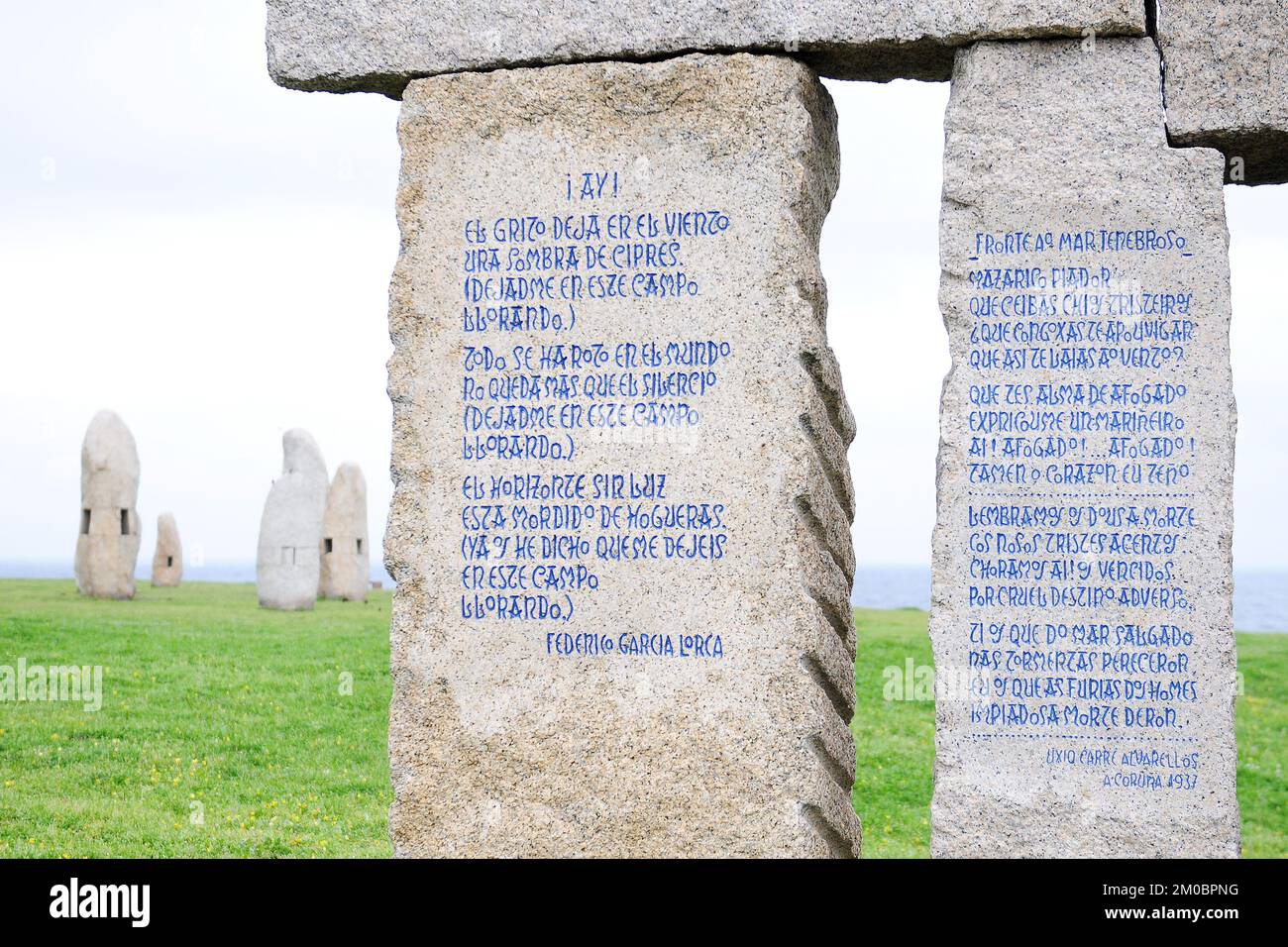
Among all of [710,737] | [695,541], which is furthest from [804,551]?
[710,737]

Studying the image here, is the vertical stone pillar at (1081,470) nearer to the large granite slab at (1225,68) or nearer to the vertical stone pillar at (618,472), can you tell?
the large granite slab at (1225,68)

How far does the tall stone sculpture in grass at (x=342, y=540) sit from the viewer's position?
19703mm

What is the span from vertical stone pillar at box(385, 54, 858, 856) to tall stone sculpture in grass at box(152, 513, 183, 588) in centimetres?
1763

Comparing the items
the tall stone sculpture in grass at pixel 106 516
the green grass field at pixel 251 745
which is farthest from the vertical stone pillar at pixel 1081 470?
the tall stone sculpture in grass at pixel 106 516

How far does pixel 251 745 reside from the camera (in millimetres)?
10312

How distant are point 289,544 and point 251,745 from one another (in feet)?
23.6

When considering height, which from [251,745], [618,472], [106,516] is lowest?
[251,745]

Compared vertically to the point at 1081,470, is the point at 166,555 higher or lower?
lower

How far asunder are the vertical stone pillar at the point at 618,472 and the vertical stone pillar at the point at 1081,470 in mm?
574

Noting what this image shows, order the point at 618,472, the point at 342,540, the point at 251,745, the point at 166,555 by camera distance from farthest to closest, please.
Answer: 1. the point at 166,555
2. the point at 342,540
3. the point at 251,745
4. the point at 618,472

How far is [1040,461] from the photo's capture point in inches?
217

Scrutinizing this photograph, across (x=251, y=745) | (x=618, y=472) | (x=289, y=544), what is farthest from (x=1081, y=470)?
(x=289, y=544)

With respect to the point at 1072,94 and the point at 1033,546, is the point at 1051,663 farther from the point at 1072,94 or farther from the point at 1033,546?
the point at 1072,94

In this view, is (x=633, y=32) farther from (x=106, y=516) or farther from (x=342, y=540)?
(x=342, y=540)
